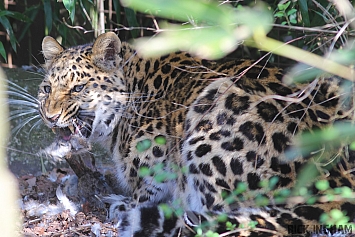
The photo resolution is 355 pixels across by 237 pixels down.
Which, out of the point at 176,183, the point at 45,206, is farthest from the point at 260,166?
the point at 45,206

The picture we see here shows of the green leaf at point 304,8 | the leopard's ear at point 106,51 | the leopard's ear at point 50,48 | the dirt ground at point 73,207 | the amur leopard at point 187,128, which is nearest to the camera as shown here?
the amur leopard at point 187,128

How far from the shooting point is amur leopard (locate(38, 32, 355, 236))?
128 inches

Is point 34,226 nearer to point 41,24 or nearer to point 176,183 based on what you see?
point 176,183

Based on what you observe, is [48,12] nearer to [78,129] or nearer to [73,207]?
[78,129]

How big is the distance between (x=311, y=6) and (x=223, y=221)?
10.9ft

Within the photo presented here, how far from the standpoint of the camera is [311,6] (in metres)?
5.74

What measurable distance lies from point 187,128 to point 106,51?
111 cm

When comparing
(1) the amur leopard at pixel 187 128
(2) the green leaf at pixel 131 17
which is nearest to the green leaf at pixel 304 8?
(1) the amur leopard at pixel 187 128

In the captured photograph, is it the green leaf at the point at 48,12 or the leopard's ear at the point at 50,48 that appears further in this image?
the green leaf at the point at 48,12

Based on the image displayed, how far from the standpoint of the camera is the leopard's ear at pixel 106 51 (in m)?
4.53

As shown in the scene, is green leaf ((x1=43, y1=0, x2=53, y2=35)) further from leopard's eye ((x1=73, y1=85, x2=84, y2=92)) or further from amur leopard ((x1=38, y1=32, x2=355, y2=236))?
leopard's eye ((x1=73, y1=85, x2=84, y2=92))

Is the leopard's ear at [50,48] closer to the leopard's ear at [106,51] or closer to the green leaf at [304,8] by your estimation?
the leopard's ear at [106,51]

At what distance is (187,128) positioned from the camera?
3.93 meters

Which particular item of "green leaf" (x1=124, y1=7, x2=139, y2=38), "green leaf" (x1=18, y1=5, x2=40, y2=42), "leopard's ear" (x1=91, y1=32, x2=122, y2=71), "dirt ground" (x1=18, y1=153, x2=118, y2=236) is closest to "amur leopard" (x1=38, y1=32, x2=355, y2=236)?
"leopard's ear" (x1=91, y1=32, x2=122, y2=71)
